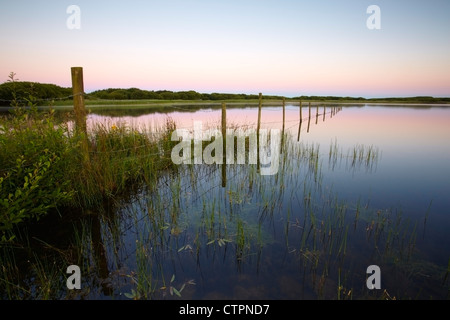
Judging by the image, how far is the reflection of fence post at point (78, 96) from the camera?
4820mm

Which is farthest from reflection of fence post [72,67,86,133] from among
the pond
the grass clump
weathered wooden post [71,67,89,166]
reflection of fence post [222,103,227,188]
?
reflection of fence post [222,103,227,188]

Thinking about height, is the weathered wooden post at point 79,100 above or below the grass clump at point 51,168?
above

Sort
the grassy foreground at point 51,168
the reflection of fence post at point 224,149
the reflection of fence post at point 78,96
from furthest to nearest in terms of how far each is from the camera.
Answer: the reflection of fence post at point 224,149 < the reflection of fence post at point 78,96 < the grassy foreground at point 51,168

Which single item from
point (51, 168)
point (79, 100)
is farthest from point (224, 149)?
point (51, 168)

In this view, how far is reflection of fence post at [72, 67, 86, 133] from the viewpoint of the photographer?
190 inches

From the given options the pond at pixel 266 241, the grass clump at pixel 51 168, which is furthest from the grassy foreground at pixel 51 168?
the pond at pixel 266 241

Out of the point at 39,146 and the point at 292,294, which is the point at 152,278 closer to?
the point at 292,294

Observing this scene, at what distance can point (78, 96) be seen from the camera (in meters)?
4.87

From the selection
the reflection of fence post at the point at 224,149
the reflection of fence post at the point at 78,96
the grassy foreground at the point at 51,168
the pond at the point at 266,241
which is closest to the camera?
the pond at the point at 266,241

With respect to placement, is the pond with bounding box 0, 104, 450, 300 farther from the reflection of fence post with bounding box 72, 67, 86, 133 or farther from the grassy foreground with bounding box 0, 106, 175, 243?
the reflection of fence post with bounding box 72, 67, 86, 133

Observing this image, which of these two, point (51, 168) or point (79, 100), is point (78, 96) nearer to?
point (79, 100)

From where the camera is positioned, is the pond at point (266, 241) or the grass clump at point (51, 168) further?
the grass clump at point (51, 168)

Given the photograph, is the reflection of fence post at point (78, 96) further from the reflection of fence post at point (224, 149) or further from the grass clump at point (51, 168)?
the reflection of fence post at point (224, 149)

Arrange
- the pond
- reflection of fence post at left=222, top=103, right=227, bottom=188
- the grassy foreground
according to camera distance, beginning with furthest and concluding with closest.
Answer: reflection of fence post at left=222, top=103, right=227, bottom=188 → the grassy foreground → the pond
